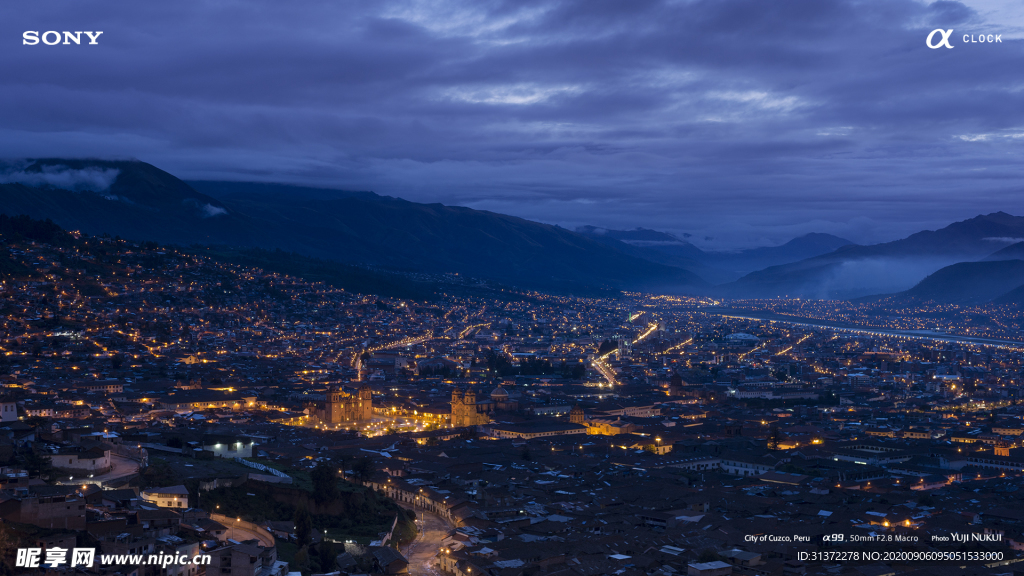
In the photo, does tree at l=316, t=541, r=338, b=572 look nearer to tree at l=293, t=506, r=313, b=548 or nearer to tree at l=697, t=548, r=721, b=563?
tree at l=293, t=506, r=313, b=548

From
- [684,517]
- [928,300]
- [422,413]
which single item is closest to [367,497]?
[684,517]

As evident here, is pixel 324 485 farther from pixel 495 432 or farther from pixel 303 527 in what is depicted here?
pixel 495 432

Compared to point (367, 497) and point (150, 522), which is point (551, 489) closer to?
point (367, 497)

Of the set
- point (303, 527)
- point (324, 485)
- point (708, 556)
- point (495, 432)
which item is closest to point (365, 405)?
point (495, 432)

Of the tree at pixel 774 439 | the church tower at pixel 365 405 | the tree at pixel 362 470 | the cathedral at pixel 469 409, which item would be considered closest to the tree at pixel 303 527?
the tree at pixel 362 470

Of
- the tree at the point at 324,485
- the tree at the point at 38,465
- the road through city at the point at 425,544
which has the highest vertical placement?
the tree at the point at 38,465

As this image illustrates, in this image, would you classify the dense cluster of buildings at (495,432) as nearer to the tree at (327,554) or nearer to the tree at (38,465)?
the tree at (38,465)
